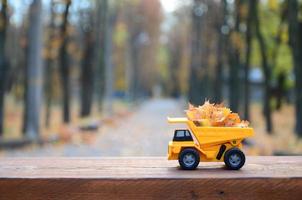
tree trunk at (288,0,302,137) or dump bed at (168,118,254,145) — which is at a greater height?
tree trunk at (288,0,302,137)

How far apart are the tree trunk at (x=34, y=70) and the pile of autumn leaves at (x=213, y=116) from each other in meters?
13.6

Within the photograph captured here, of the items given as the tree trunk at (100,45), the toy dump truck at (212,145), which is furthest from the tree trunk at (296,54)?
the tree trunk at (100,45)

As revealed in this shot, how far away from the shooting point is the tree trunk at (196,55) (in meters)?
31.1

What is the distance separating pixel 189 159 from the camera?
8.80 feet

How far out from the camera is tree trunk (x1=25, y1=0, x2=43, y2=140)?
53.0 ft

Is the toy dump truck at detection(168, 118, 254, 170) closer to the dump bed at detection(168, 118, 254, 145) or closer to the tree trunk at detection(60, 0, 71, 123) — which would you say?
the dump bed at detection(168, 118, 254, 145)

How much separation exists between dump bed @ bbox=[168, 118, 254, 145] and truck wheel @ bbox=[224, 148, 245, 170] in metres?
0.07

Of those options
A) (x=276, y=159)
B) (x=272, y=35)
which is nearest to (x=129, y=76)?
(x=272, y=35)

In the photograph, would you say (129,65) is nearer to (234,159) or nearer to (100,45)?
(100,45)

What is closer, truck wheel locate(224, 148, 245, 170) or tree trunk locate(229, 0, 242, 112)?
truck wheel locate(224, 148, 245, 170)

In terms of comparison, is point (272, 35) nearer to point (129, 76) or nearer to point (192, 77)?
point (192, 77)

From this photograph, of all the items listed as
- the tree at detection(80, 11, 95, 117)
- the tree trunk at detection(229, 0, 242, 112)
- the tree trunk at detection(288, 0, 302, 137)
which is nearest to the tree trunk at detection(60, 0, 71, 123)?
the tree at detection(80, 11, 95, 117)

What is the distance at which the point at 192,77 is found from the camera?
36469mm

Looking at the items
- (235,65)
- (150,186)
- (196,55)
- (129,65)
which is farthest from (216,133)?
(129,65)
